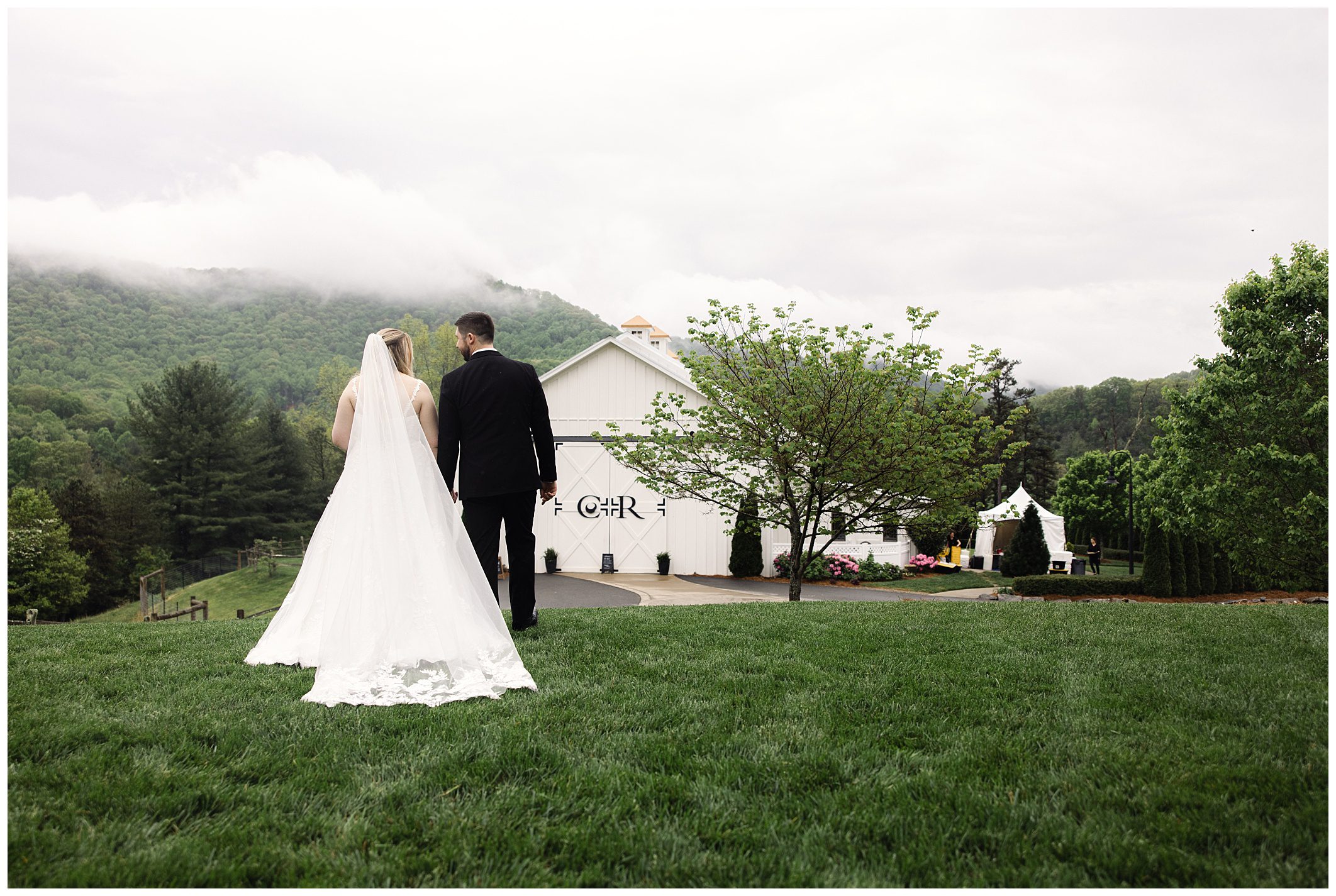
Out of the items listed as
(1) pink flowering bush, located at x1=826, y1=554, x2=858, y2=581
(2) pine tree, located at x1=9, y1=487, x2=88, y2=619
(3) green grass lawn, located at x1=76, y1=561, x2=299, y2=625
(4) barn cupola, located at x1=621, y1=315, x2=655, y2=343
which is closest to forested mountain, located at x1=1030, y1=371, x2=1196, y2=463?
(4) barn cupola, located at x1=621, y1=315, x2=655, y2=343

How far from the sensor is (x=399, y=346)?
5.57m

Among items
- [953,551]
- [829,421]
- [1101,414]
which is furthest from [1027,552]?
[1101,414]

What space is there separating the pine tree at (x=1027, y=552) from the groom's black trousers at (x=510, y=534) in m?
29.0

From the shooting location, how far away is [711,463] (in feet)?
47.7

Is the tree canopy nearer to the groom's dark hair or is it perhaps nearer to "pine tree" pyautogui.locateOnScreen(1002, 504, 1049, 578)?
"pine tree" pyautogui.locateOnScreen(1002, 504, 1049, 578)

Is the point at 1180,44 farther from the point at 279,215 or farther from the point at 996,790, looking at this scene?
the point at 279,215

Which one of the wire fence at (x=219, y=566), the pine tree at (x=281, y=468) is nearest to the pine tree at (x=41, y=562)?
the wire fence at (x=219, y=566)

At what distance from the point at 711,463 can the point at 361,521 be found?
9958 millimetres

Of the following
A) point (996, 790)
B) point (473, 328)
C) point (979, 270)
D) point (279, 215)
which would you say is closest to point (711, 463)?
point (473, 328)

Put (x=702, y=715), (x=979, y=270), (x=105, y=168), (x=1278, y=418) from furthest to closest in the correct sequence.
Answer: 1. (x=105, y=168)
2. (x=979, y=270)
3. (x=1278, y=418)
4. (x=702, y=715)

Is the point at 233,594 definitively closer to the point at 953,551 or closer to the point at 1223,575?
the point at 953,551

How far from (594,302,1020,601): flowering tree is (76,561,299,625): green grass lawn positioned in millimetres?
21347

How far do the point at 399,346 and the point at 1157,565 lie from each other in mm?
23183

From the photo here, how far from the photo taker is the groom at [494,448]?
5.64 m
